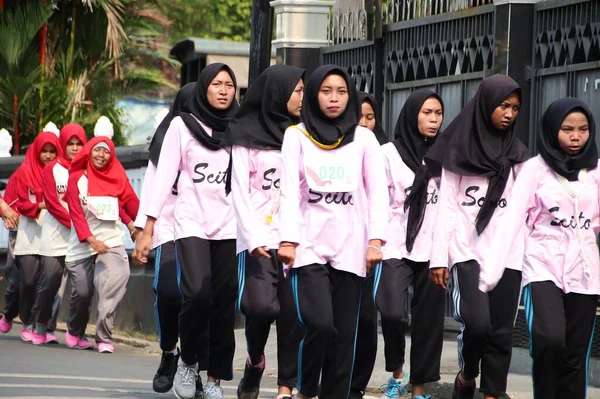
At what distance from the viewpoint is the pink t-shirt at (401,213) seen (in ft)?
30.5

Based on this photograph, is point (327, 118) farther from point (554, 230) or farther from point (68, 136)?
point (68, 136)

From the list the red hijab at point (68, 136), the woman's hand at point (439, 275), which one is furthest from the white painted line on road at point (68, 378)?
the red hijab at point (68, 136)

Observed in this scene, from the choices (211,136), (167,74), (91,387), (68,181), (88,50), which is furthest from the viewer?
(167,74)

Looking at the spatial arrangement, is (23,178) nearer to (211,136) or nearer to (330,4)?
(330,4)

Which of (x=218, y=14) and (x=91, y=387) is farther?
(x=218, y=14)

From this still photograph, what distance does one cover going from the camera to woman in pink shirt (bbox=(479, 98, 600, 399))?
299 inches

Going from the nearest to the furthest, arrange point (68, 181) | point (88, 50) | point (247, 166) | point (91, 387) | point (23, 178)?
point (247, 166)
point (91, 387)
point (68, 181)
point (23, 178)
point (88, 50)

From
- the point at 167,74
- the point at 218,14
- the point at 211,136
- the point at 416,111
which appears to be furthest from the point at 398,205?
the point at 167,74

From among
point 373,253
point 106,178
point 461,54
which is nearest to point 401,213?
point 373,253

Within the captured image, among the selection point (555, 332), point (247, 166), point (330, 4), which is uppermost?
point (330, 4)

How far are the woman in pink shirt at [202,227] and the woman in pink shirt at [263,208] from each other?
422 mm

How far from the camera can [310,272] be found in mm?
7711

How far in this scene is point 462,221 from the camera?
827 cm

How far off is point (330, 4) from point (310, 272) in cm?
780
